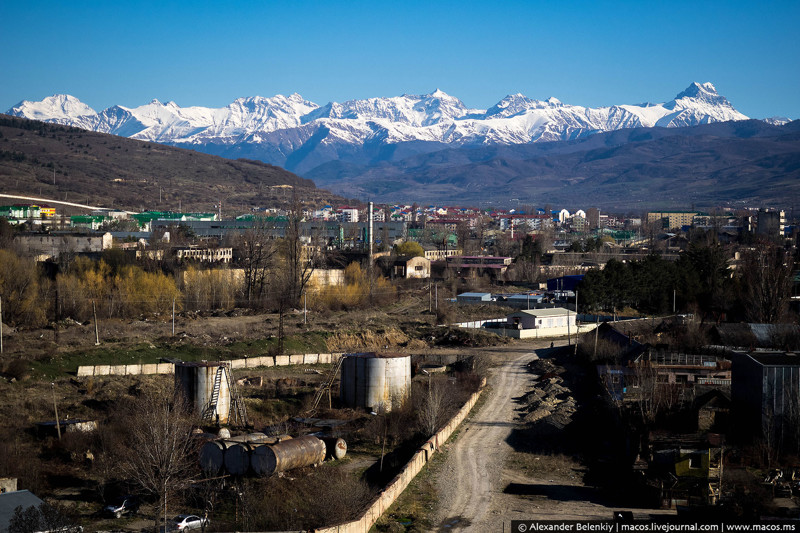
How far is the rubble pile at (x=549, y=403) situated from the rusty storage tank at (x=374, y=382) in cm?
307

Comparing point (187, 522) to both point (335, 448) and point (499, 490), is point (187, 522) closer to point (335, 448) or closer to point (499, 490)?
point (335, 448)

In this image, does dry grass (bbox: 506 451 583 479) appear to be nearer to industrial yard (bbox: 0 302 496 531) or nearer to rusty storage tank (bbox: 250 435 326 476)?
industrial yard (bbox: 0 302 496 531)

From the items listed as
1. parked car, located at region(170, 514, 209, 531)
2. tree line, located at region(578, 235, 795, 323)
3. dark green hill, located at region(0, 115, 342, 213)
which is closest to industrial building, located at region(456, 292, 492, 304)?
tree line, located at region(578, 235, 795, 323)

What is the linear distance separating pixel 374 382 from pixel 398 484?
283 inches

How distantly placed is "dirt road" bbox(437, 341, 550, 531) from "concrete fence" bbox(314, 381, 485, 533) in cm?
30

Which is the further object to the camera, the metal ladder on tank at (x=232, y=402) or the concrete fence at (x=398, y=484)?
the metal ladder on tank at (x=232, y=402)

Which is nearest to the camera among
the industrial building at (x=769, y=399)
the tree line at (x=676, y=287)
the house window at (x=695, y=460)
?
the house window at (x=695, y=460)

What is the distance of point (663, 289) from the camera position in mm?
41281

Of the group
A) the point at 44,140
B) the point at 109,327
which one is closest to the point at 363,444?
the point at 109,327

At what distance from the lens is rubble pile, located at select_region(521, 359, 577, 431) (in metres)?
20.6

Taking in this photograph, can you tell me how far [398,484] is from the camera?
14.9 meters

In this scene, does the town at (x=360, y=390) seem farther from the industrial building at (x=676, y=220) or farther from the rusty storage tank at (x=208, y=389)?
the industrial building at (x=676, y=220)

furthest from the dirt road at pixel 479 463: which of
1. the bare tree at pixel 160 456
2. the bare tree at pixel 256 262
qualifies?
the bare tree at pixel 256 262

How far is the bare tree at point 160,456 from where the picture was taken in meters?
14.0
